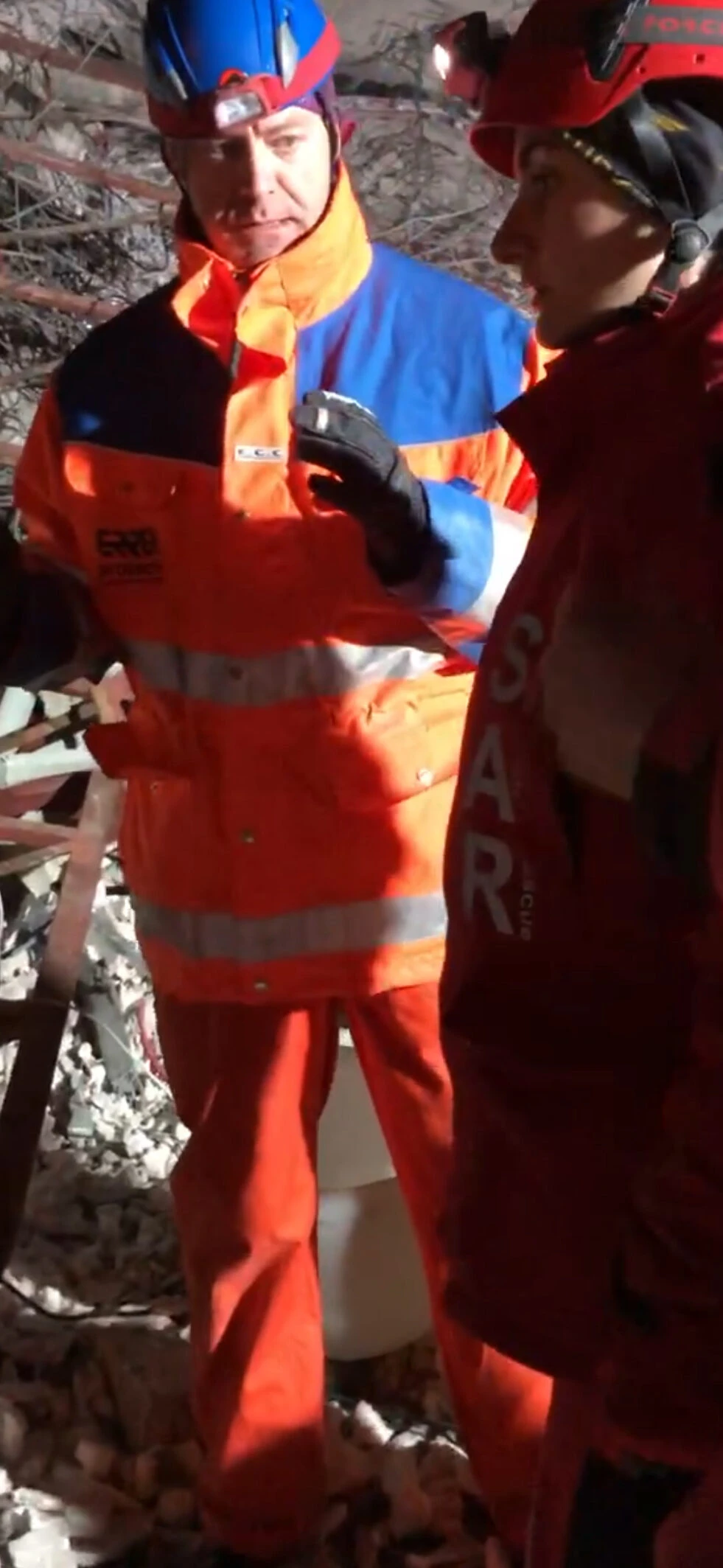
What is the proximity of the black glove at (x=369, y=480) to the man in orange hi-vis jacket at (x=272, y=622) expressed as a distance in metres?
0.01

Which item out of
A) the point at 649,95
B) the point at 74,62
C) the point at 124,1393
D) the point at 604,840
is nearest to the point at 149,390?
the point at 649,95

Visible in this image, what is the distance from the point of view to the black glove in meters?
1.11

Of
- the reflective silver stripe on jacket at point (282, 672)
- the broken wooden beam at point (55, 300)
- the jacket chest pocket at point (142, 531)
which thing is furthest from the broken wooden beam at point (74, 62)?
the reflective silver stripe on jacket at point (282, 672)

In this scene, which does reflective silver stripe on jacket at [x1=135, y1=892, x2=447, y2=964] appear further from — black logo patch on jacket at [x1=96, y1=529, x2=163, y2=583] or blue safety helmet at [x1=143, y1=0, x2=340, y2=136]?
blue safety helmet at [x1=143, y1=0, x2=340, y2=136]

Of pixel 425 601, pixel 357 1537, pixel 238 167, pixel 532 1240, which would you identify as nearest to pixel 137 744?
pixel 425 601

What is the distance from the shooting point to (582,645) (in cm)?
74

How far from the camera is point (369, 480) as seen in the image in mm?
1137

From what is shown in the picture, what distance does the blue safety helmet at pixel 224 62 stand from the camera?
4.11ft

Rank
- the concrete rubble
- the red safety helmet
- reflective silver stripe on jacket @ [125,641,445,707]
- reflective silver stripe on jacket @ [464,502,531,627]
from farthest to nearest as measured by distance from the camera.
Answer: the concrete rubble
reflective silver stripe on jacket @ [125,641,445,707]
reflective silver stripe on jacket @ [464,502,531,627]
the red safety helmet

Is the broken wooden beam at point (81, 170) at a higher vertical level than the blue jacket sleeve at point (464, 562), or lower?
lower

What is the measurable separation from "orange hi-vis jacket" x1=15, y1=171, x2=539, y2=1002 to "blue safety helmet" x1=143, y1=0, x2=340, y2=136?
105 millimetres

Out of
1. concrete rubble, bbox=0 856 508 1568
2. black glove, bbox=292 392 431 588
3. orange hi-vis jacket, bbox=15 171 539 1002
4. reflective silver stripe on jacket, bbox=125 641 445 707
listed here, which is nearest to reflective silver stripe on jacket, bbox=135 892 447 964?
orange hi-vis jacket, bbox=15 171 539 1002

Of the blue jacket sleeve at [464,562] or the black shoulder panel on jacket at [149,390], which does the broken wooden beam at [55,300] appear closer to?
the black shoulder panel on jacket at [149,390]

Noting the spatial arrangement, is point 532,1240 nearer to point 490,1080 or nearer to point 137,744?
point 490,1080
